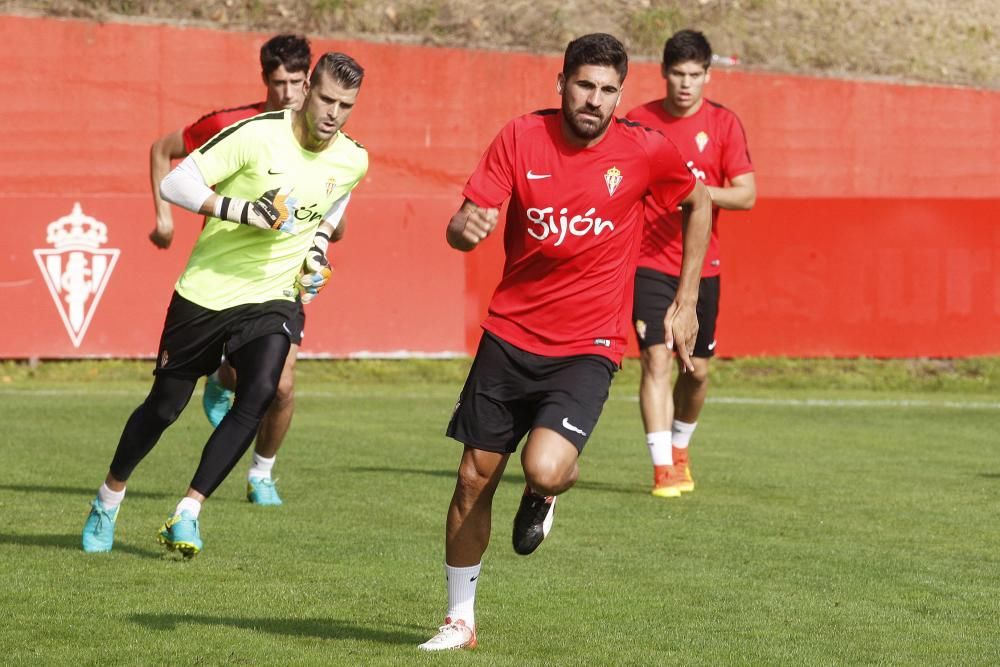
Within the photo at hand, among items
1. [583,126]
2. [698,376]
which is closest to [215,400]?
[698,376]

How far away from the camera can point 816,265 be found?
20.0 meters

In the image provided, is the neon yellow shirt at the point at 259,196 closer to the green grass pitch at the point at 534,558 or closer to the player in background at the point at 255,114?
the player in background at the point at 255,114

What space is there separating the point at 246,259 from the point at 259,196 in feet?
1.01

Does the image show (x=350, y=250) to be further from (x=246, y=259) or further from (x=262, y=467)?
(x=246, y=259)

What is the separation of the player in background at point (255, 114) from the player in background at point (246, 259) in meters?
1.05

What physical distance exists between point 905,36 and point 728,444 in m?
18.1

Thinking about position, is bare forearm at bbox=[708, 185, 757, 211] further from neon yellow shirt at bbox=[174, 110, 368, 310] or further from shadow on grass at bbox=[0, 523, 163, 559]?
shadow on grass at bbox=[0, 523, 163, 559]

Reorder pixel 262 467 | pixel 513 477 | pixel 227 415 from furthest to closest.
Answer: pixel 513 477, pixel 262 467, pixel 227 415

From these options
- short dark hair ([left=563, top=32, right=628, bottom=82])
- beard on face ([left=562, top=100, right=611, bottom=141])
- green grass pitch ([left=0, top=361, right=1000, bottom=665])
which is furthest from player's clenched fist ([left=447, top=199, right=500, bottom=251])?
green grass pitch ([left=0, top=361, right=1000, bottom=665])

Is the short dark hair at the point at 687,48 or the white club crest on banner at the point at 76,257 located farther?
the white club crest on banner at the point at 76,257

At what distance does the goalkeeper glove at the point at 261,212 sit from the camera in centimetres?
742

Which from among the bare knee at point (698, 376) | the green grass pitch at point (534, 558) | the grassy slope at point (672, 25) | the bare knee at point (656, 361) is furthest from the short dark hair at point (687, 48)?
the grassy slope at point (672, 25)

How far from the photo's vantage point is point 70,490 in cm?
1020

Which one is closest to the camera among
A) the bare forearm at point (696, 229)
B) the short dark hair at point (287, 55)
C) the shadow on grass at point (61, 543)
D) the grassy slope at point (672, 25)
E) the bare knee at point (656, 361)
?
the bare forearm at point (696, 229)
